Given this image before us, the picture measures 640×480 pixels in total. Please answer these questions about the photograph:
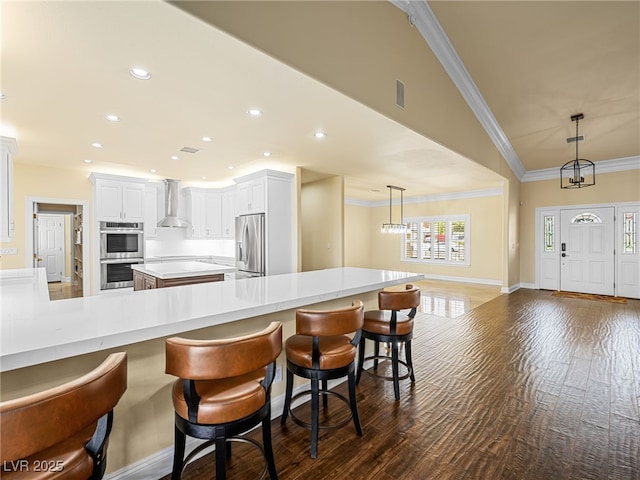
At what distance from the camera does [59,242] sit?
8773 mm

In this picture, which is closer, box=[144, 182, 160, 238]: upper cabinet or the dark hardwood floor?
the dark hardwood floor

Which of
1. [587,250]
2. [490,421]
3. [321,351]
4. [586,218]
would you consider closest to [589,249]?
[587,250]

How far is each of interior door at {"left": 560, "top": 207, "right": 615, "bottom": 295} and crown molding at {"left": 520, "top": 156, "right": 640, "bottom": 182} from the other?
92 cm

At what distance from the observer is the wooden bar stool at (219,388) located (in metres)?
1.23

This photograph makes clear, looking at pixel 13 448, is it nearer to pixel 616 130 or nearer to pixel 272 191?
pixel 272 191

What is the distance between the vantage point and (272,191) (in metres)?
5.07

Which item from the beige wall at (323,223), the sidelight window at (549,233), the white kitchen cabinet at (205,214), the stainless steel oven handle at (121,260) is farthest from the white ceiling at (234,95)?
the sidelight window at (549,233)

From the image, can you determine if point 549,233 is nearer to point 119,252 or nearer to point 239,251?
point 239,251

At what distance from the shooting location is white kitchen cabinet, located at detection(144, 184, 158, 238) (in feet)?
20.2

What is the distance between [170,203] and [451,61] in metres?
5.96

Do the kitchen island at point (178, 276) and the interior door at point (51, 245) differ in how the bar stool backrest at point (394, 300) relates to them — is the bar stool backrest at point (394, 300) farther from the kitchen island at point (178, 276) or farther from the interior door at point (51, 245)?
the interior door at point (51, 245)

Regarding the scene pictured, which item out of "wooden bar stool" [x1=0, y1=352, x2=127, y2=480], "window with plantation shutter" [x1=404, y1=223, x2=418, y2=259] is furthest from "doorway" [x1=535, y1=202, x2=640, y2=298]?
"wooden bar stool" [x1=0, y1=352, x2=127, y2=480]

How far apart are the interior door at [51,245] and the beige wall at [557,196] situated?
13308 millimetres

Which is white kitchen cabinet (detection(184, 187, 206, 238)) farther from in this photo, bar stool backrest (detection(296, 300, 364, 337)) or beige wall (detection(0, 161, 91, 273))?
bar stool backrest (detection(296, 300, 364, 337))
